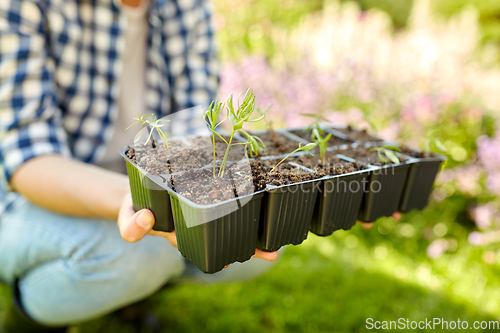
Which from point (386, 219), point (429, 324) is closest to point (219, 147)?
point (429, 324)

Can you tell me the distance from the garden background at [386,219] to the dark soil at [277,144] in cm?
37

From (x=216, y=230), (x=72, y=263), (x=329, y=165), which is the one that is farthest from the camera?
(x=72, y=263)

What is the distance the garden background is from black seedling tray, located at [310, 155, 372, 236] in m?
0.47

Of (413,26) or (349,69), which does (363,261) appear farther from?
(413,26)

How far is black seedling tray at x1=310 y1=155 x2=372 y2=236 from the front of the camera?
2.65 feet

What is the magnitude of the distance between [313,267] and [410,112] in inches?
38.5

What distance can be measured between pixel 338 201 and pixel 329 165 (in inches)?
3.6

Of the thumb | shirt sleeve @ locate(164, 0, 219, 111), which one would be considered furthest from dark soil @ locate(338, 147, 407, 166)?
shirt sleeve @ locate(164, 0, 219, 111)

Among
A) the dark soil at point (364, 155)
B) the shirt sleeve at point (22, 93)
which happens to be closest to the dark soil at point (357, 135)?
the dark soil at point (364, 155)

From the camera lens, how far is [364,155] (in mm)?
986

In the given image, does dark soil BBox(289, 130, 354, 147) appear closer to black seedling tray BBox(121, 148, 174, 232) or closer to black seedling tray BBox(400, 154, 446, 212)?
black seedling tray BBox(400, 154, 446, 212)

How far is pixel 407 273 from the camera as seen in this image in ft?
5.71

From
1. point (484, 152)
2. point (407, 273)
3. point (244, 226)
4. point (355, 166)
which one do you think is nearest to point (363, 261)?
point (407, 273)

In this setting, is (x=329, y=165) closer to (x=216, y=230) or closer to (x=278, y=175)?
(x=278, y=175)
